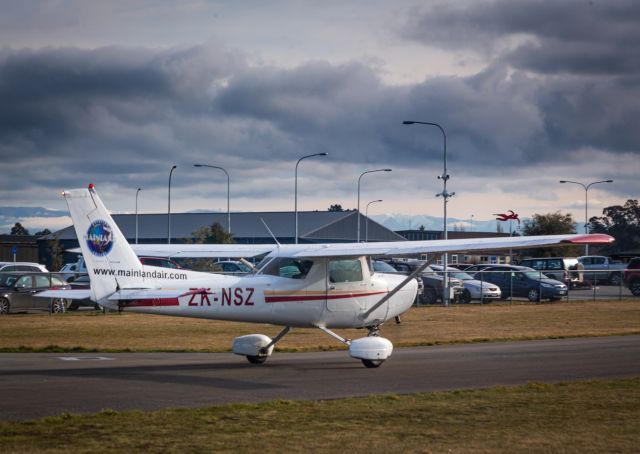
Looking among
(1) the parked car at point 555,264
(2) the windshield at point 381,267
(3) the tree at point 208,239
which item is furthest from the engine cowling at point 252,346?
(3) the tree at point 208,239

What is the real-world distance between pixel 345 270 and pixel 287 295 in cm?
147

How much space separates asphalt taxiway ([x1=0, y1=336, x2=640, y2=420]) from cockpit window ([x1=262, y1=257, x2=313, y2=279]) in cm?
195

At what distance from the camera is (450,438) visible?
Result: 1093 cm

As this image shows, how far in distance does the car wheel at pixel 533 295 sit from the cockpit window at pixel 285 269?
30911 mm

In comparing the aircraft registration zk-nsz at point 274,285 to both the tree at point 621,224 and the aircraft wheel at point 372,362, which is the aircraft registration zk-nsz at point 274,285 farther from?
the tree at point 621,224

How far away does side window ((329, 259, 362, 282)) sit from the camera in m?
19.4

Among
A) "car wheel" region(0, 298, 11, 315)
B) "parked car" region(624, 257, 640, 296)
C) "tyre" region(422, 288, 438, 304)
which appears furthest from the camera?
"parked car" region(624, 257, 640, 296)

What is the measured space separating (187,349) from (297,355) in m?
3.54

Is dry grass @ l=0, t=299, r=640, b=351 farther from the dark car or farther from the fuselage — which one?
the dark car

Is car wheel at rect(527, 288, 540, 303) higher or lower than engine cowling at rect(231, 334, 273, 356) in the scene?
higher

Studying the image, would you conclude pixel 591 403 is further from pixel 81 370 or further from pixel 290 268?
pixel 81 370

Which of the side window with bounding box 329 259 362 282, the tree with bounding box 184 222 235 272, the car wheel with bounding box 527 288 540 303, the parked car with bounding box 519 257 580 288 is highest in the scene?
the tree with bounding box 184 222 235 272

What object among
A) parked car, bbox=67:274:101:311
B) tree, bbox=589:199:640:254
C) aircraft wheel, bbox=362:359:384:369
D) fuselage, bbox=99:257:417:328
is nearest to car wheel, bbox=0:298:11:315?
parked car, bbox=67:274:101:311

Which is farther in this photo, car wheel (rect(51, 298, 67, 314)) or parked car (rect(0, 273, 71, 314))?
car wheel (rect(51, 298, 67, 314))
